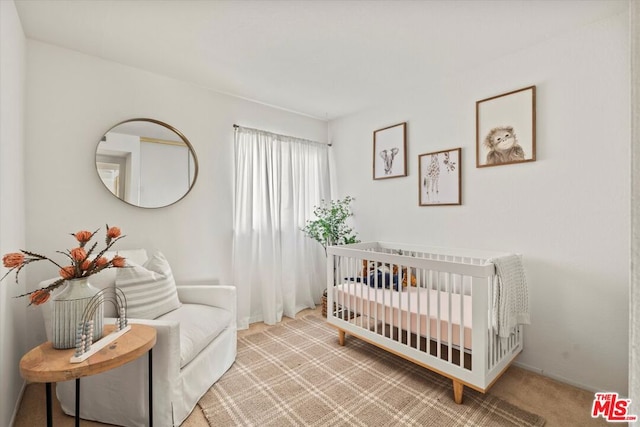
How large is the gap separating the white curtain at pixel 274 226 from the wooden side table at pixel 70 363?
167 cm

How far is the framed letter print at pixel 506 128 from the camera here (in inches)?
91.9

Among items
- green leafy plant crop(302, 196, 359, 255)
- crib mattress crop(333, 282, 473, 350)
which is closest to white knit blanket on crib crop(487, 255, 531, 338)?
crib mattress crop(333, 282, 473, 350)

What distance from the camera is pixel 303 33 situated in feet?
7.07

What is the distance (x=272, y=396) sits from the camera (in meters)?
2.03

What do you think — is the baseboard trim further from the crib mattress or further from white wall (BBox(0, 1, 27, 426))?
white wall (BBox(0, 1, 27, 426))

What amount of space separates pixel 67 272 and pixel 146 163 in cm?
146

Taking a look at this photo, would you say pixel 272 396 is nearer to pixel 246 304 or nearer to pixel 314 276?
pixel 246 304

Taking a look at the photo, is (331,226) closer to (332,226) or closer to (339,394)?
(332,226)

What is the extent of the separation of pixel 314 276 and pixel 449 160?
6.82ft

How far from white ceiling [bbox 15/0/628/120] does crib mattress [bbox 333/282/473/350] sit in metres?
1.79

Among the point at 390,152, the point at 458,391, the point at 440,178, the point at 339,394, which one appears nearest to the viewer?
the point at 458,391

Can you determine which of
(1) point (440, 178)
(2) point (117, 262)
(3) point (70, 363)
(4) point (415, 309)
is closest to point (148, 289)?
(2) point (117, 262)

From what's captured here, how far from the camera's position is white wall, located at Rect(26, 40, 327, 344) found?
7.36 feet

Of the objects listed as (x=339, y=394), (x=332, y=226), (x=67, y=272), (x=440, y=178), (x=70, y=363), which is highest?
(x=440, y=178)
